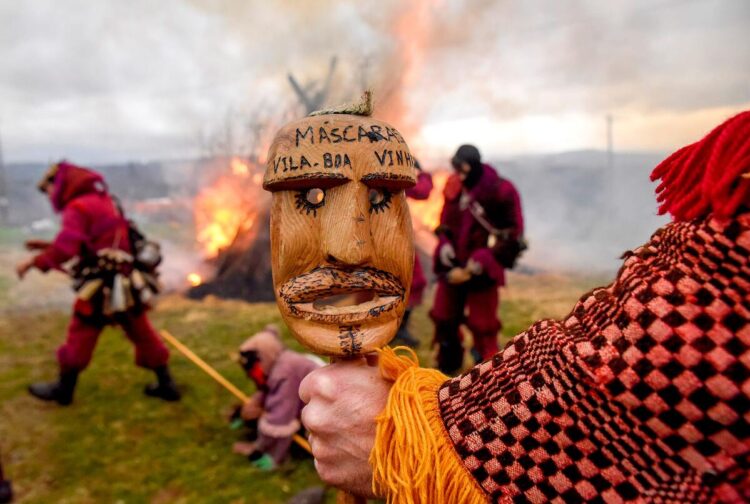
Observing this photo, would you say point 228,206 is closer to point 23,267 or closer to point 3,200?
point 23,267

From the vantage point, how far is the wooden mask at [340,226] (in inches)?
42.3

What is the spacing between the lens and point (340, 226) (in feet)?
3.56

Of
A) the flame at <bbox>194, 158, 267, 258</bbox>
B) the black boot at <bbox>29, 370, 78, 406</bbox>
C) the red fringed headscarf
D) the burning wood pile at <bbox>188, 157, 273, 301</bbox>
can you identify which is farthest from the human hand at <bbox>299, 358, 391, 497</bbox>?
the flame at <bbox>194, 158, 267, 258</bbox>

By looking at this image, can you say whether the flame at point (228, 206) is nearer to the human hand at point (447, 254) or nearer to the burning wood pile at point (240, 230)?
the burning wood pile at point (240, 230)

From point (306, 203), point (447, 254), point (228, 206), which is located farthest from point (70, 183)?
point (228, 206)

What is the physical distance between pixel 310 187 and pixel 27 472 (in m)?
3.37

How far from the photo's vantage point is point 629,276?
770 mm

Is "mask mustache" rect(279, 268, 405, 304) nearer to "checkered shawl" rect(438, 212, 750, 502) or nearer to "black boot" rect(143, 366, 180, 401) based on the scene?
"checkered shawl" rect(438, 212, 750, 502)

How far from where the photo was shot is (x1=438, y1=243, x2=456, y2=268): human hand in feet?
12.6

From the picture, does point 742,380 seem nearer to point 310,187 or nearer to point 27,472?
point 310,187

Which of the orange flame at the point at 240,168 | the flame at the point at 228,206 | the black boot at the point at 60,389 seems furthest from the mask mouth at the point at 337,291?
the orange flame at the point at 240,168

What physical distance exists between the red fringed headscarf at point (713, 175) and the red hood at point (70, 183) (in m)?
3.97

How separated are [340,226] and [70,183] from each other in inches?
136

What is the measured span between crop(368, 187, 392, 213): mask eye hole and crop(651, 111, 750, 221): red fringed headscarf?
1.82ft
